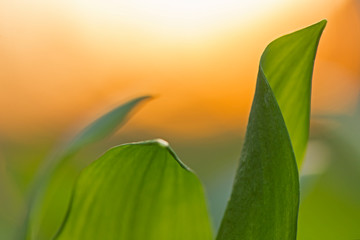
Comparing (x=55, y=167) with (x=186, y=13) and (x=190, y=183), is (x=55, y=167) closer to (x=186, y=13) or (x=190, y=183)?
(x=190, y=183)

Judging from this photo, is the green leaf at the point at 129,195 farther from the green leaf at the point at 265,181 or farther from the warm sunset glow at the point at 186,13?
the warm sunset glow at the point at 186,13

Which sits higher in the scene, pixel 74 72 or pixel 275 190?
pixel 74 72

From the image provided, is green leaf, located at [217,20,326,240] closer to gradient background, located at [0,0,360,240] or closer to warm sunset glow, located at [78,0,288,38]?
gradient background, located at [0,0,360,240]

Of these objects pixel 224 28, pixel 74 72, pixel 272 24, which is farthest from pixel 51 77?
pixel 272 24

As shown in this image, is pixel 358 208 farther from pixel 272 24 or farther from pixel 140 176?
pixel 272 24

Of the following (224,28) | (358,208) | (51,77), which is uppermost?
(224,28)

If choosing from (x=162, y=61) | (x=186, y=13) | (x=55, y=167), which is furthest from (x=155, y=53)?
(x=55, y=167)

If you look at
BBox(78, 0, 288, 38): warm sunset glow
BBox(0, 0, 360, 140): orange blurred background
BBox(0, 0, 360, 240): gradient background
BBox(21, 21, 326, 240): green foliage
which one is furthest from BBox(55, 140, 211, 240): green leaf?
BBox(78, 0, 288, 38): warm sunset glow
